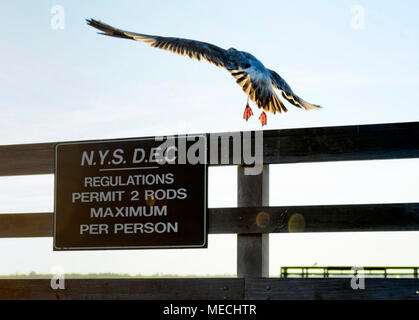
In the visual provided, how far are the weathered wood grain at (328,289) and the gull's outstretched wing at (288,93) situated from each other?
335cm

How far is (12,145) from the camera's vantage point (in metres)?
6.48

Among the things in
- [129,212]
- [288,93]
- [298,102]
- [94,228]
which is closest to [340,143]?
[129,212]

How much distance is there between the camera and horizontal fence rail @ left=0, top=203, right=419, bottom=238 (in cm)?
509

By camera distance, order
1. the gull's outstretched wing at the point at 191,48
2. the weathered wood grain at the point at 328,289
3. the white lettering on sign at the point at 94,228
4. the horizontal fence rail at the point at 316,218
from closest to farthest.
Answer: the weathered wood grain at the point at 328,289, the horizontal fence rail at the point at 316,218, the white lettering on sign at the point at 94,228, the gull's outstretched wing at the point at 191,48

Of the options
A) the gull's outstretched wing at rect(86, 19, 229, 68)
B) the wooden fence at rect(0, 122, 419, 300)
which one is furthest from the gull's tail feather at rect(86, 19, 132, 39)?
the wooden fence at rect(0, 122, 419, 300)

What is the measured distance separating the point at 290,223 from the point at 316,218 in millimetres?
220

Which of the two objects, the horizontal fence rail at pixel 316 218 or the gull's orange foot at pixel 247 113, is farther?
the gull's orange foot at pixel 247 113

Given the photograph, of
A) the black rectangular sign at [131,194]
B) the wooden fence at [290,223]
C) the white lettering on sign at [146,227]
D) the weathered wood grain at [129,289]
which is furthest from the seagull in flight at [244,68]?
the weathered wood grain at [129,289]

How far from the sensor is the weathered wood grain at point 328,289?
4.97m

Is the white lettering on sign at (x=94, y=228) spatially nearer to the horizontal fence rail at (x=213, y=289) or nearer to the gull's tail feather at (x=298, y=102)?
the horizontal fence rail at (x=213, y=289)

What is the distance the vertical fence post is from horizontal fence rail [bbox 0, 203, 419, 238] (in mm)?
72

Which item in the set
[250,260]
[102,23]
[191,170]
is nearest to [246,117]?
[102,23]

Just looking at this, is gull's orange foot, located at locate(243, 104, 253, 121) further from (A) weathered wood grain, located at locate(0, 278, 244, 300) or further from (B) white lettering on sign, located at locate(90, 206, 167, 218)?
(A) weathered wood grain, located at locate(0, 278, 244, 300)
